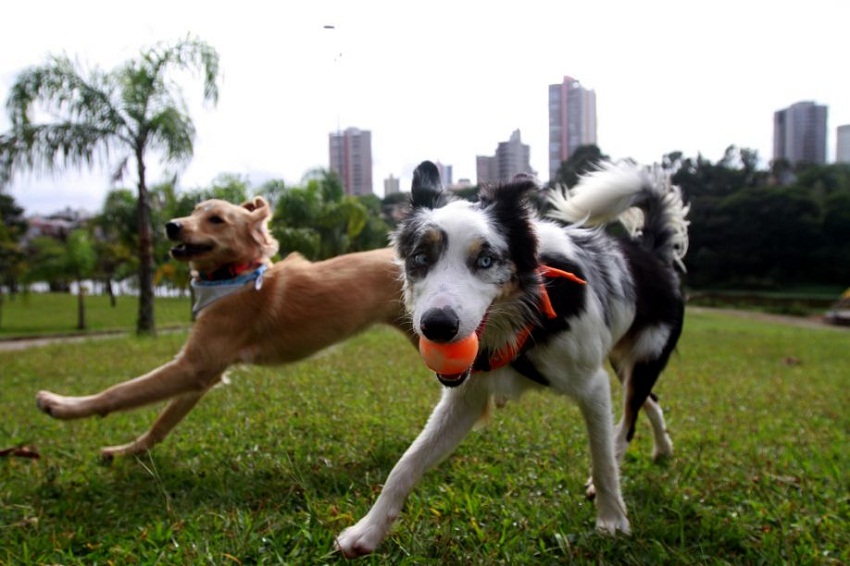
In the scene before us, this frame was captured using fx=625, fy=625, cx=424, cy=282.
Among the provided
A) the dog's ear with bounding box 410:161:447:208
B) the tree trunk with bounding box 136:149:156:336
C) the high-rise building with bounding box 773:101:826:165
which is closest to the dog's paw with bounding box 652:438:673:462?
the dog's ear with bounding box 410:161:447:208

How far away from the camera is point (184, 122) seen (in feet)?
17.1

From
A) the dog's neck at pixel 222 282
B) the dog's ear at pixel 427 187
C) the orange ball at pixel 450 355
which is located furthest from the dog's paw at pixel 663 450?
the dog's neck at pixel 222 282

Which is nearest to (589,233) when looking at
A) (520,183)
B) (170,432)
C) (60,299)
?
(520,183)

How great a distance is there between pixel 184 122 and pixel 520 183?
3.80 metres

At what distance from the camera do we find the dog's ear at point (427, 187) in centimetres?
254

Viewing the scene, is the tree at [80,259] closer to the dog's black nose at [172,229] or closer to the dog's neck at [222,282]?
the dog's neck at [222,282]

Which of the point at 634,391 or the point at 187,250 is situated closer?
the point at 634,391

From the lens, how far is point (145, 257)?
855 centimetres

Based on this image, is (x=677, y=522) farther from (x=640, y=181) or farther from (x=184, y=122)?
(x=184, y=122)

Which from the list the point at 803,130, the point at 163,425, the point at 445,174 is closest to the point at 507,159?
the point at 445,174

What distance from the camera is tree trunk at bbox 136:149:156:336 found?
5825 millimetres

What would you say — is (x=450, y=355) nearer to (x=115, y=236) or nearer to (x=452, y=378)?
(x=452, y=378)

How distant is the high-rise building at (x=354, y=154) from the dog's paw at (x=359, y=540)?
5.96 feet

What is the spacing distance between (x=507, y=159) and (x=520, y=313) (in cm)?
81
